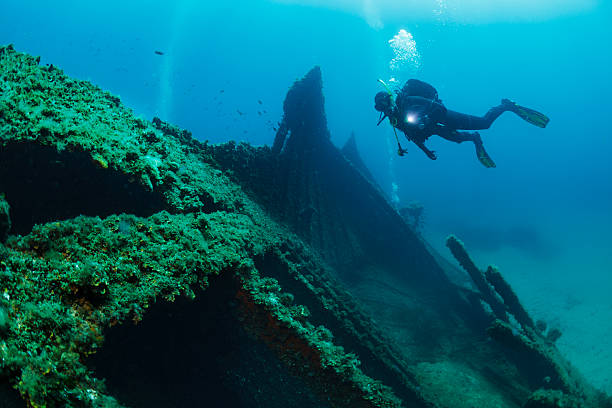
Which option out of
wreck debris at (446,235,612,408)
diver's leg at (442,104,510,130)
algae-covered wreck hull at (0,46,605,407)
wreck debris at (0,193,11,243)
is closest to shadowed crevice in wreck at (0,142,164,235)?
algae-covered wreck hull at (0,46,605,407)

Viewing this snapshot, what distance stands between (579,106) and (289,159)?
5063 inches

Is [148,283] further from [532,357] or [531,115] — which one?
[531,115]

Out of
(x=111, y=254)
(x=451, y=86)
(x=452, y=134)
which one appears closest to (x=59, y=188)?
(x=111, y=254)

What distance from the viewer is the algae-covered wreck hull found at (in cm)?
151

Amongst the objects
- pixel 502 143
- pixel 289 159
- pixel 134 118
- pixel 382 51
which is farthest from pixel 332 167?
pixel 382 51

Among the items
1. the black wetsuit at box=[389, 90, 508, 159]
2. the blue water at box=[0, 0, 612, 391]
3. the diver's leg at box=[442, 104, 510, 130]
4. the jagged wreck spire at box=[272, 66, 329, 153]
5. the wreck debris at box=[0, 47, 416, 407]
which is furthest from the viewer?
the blue water at box=[0, 0, 612, 391]

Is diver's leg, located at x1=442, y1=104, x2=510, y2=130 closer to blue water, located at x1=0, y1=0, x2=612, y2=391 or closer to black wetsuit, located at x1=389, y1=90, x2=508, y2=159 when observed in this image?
black wetsuit, located at x1=389, y1=90, x2=508, y2=159

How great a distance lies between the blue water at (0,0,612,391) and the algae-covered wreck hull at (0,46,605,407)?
1423cm

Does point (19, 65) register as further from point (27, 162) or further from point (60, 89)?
point (27, 162)

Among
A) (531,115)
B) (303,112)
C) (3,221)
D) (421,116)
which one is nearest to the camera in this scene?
(3,221)

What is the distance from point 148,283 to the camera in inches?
75.0

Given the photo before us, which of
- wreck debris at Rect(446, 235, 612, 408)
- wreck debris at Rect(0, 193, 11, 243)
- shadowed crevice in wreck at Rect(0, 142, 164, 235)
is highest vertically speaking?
wreck debris at Rect(446, 235, 612, 408)

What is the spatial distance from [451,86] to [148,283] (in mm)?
133025

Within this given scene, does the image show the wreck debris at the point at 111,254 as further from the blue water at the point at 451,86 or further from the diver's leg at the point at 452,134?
the blue water at the point at 451,86
